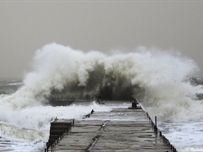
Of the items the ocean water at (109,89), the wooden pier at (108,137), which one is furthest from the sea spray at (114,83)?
the wooden pier at (108,137)

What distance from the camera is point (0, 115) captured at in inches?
693

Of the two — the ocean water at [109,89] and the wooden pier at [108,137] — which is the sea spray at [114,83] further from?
the wooden pier at [108,137]

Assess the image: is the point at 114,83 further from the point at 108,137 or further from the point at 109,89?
the point at 108,137

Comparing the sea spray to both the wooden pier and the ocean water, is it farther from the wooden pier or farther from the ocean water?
the wooden pier

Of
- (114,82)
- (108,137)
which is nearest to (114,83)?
(114,82)

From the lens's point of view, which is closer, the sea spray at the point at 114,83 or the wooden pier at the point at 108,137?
the wooden pier at the point at 108,137

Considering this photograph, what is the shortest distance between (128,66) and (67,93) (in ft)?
17.4

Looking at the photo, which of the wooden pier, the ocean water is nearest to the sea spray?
the ocean water

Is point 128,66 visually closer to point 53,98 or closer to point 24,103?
point 53,98

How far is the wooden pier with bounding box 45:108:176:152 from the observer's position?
277 inches

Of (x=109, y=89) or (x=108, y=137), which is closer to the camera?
(x=108, y=137)

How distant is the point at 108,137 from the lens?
27.4 feet

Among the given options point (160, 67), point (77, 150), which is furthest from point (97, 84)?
point (77, 150)

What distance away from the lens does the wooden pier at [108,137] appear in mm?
7030
